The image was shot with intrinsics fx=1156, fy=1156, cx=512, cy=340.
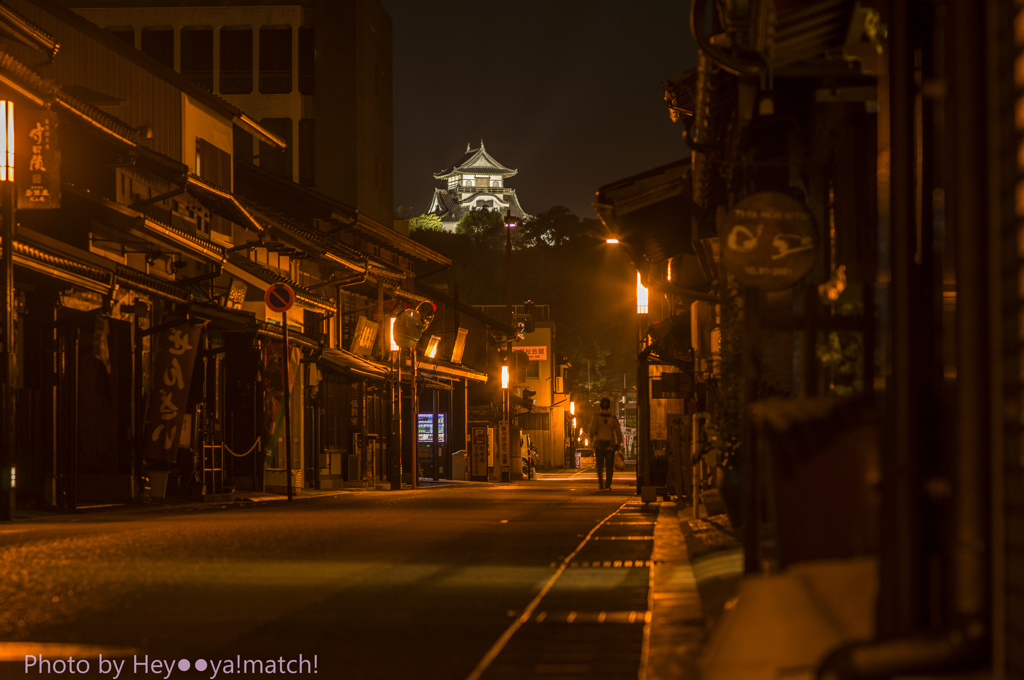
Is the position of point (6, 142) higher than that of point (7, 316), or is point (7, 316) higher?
point (6, 142)

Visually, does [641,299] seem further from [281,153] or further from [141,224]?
[281,153]

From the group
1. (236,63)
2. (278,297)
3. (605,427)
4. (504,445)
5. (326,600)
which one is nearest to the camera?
(326,600)

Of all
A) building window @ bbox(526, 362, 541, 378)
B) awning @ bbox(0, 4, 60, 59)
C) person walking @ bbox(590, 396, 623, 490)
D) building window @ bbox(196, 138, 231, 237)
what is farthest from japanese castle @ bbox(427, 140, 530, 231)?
awning @ bbox(0, 4, 60, 59)

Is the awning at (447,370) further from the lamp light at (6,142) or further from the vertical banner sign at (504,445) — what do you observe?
the lamp light at (6,142)

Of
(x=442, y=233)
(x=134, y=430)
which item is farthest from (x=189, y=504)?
(x=442, y=233)

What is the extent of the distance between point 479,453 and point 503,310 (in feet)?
94.6

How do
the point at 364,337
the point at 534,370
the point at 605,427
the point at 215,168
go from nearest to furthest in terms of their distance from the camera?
the point at 605,427
the point at 215,168
the point at 364,337
the point at 534,370

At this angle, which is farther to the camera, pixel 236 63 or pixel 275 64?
pixel 275 64

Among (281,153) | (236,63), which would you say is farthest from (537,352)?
(236,63)

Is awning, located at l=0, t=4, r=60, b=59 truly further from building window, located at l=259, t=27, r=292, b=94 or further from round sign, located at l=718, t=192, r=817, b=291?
building window, located at l=259, t=27, r=292, b=94

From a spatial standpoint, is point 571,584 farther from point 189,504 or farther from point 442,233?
point 442,233

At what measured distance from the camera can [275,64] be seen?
48688 millimetres

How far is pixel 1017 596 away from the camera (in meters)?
3.95

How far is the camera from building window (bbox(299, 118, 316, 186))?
48.7 meters
